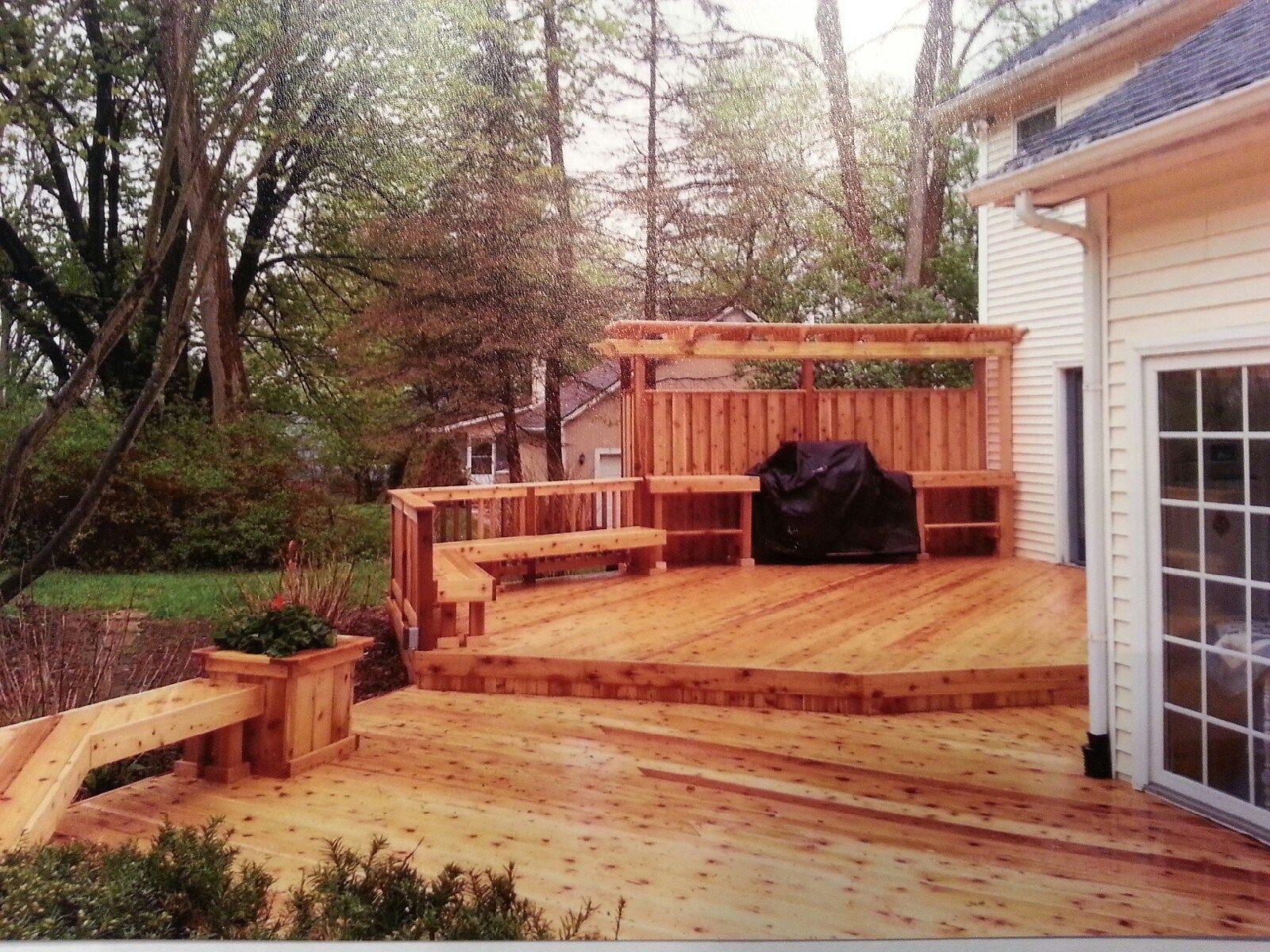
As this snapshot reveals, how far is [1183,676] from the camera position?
2598 mm

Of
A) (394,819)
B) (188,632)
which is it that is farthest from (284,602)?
(394,819)

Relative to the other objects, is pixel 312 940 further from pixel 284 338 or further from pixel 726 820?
pixel 284 338

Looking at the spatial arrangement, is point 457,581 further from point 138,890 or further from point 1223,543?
point 1223,543

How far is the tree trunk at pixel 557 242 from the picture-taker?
2.29 m

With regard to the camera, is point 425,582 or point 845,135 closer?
point 845,135

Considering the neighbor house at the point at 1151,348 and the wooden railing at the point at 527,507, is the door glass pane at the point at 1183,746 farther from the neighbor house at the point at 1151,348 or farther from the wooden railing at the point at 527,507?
the wooden railing at the point at 527,507

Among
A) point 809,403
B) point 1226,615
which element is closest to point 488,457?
point 809,403

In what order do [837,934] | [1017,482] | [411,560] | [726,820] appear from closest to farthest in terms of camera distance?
[837,934]
[726,820]
[411,560]
[1017,482]

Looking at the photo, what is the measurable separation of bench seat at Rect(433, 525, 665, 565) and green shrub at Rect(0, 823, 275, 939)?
96cm

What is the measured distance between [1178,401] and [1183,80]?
2.71 ft

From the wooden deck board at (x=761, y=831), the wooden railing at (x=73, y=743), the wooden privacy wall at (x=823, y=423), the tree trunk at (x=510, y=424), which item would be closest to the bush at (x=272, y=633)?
the wooden railing at (x=73, y=743)

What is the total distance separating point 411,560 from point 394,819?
678 millimetres

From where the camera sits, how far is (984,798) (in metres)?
2.31

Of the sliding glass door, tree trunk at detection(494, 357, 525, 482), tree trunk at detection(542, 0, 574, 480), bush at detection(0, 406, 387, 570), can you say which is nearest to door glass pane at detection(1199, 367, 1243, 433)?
the sliding glass door
